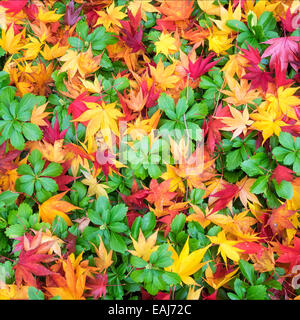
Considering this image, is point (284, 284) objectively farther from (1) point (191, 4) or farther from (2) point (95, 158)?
(1) point (191, 4)

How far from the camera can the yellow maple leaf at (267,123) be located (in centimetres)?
94

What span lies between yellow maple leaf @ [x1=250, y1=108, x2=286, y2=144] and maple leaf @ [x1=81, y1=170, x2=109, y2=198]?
0.48 m

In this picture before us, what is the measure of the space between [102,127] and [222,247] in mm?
482

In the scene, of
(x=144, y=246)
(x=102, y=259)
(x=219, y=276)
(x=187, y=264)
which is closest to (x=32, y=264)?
(x=102, y=259)

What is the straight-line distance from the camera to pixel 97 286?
86 centimetres

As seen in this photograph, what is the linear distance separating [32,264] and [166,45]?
77cm

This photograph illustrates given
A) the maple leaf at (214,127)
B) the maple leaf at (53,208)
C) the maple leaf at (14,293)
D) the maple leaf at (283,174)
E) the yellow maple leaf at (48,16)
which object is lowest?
the maple leaf at (14,293)

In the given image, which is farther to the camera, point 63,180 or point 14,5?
point 14,5

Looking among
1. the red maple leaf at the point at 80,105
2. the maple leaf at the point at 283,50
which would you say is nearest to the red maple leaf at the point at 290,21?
the maple leaf at the point at 283,50

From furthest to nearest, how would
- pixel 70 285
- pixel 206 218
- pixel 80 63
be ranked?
pixel 80 63, pixel 206 218, pixel 70 285

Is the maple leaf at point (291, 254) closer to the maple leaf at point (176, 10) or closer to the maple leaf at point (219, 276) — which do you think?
the maple leaf at point (219, 276)

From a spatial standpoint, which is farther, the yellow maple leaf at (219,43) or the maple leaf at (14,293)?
the yellow maple leaf at (219,43)

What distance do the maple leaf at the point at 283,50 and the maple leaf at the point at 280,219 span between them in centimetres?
44

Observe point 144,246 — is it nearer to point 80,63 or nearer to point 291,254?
point 291,254
